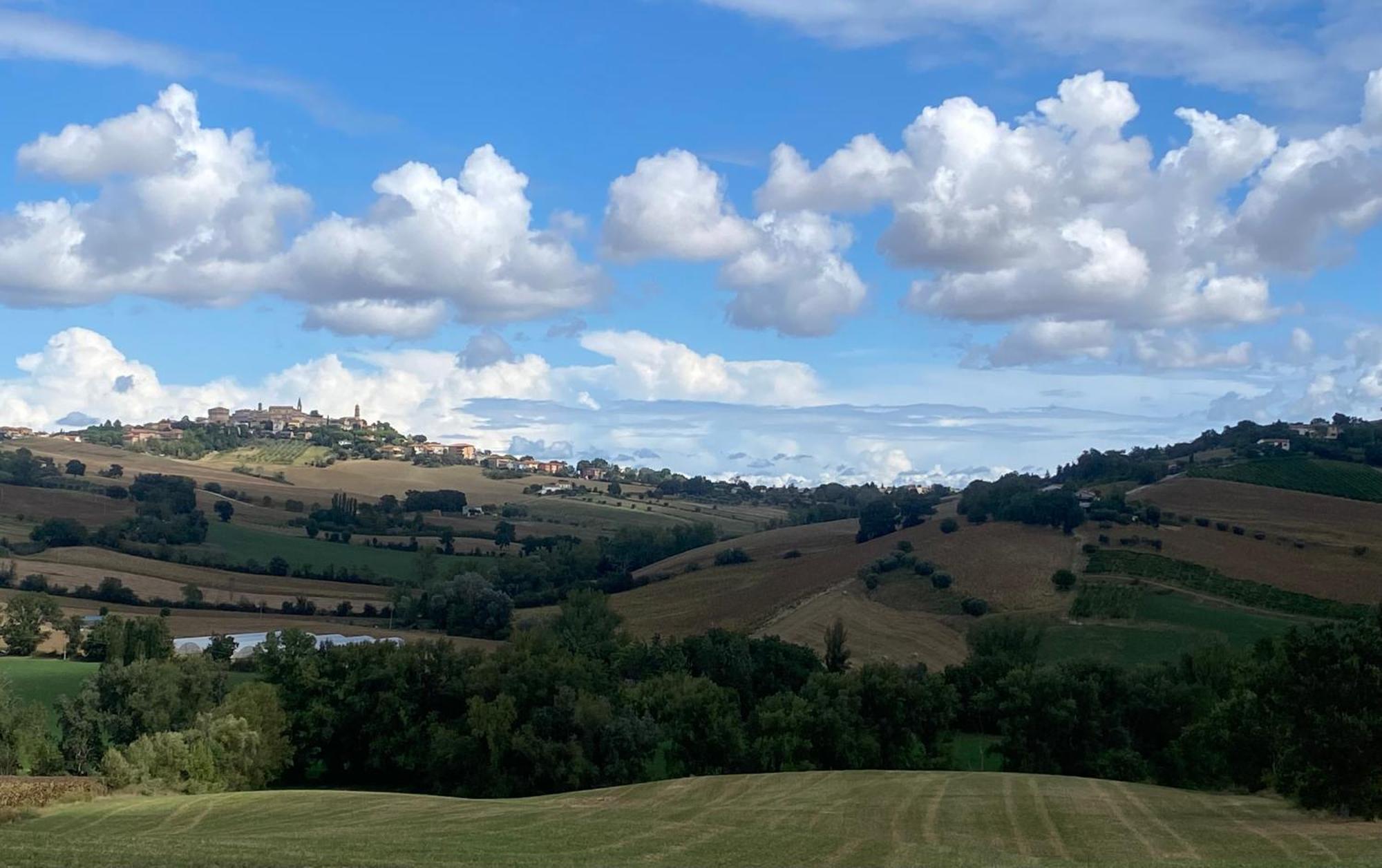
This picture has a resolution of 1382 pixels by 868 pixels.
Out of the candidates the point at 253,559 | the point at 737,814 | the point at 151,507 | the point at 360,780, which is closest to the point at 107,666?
the point at 360,780

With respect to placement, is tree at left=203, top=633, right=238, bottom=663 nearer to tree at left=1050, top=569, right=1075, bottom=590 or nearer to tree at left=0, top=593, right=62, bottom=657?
tree at left=0, top=593, right=62, bottom=657

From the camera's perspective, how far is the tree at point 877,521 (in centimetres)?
14338

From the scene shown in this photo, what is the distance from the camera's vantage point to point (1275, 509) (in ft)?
416

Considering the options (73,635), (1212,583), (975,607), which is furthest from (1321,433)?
(73,635)

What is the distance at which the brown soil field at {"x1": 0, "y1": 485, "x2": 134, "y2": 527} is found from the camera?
14950 centimetres

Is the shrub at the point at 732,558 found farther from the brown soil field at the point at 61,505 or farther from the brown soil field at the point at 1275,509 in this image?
the brown soil field at the point at 61,505

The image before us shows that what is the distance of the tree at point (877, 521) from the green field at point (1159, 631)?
44.9 m

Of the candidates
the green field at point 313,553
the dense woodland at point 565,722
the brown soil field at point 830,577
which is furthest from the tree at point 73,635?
the brown soil field at point 830,577

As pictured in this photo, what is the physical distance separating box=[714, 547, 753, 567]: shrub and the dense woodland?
65694 mm

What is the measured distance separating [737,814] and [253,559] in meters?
114

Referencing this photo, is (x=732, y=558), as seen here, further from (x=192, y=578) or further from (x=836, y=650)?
(x=192, y=578)

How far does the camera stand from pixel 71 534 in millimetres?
136875

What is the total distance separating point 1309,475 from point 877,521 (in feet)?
168

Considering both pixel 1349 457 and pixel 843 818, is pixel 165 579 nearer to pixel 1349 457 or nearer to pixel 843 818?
pixel 843 818
